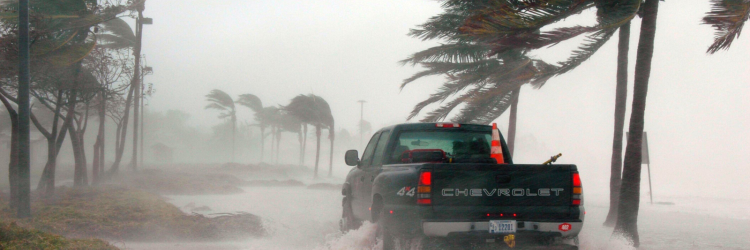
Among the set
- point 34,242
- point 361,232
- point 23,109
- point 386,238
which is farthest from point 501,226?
point 23,109

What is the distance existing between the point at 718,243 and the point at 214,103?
192 feet

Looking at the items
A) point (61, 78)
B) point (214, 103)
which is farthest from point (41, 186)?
point (214, 103)

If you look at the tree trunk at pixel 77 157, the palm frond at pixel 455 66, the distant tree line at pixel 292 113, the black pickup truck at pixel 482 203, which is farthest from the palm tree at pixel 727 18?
the distant tree line at pixel 292 113

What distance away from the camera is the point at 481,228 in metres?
5.26

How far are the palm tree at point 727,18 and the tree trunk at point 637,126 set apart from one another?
2.70 ft

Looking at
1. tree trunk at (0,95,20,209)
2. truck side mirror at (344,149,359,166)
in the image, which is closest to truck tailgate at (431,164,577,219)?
truck side mirror at (344,149,359,166)

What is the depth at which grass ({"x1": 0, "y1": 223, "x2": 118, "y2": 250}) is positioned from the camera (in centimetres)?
676

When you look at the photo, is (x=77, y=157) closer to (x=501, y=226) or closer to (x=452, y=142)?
(x=452, y=142)

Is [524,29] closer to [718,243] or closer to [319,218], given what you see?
[718,243]

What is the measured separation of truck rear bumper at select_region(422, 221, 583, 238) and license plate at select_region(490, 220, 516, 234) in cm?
4

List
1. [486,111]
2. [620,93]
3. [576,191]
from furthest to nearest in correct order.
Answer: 1. [486,111]
2. [620,93]
3. [576,191]

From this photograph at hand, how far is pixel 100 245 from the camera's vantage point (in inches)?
297

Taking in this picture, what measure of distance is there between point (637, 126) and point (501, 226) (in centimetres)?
482

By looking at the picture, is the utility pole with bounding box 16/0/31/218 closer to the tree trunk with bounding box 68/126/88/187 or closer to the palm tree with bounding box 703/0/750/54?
the tree trunk with bounding box 68/126/88/187
